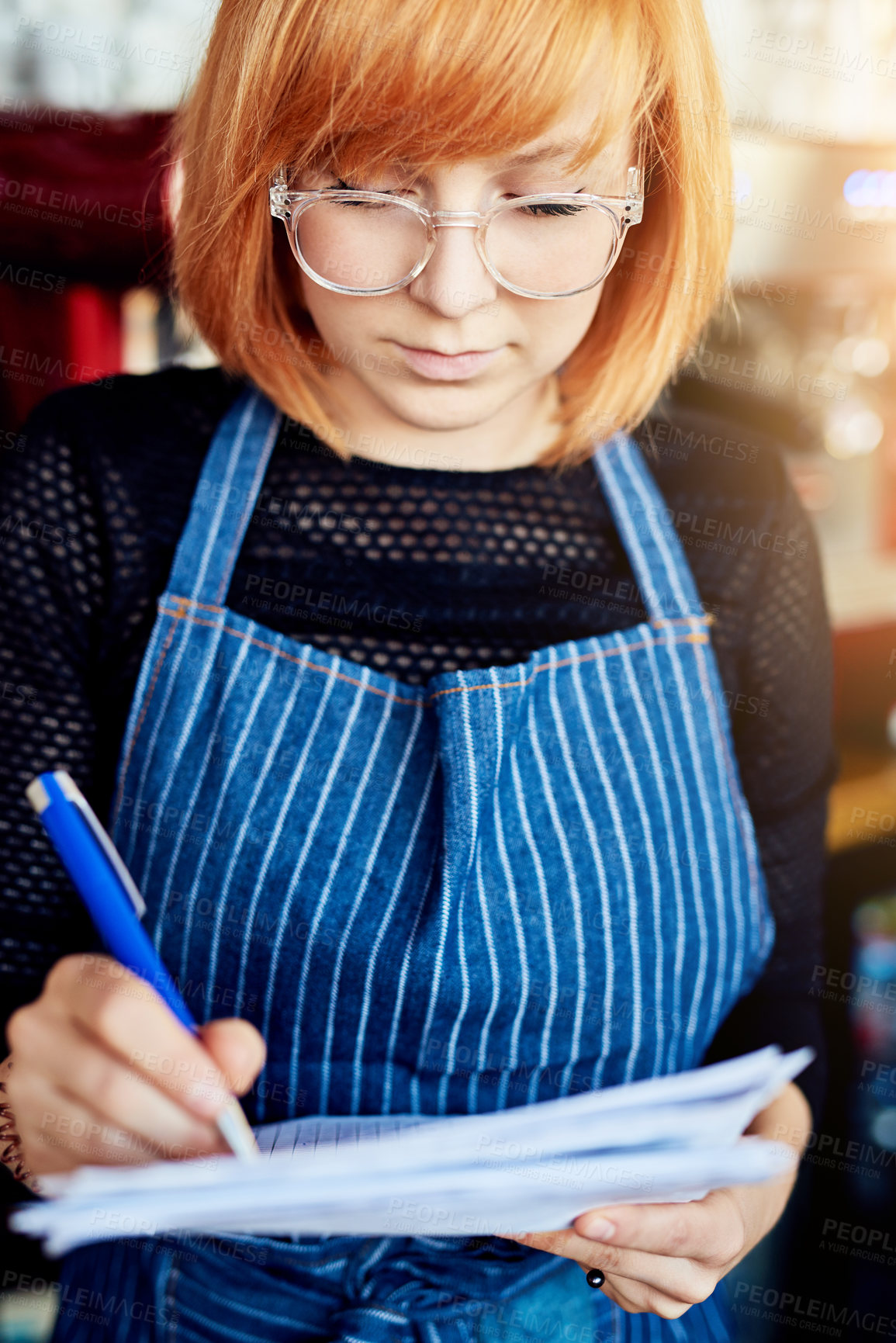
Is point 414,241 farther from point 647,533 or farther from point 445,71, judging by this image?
point 647,533

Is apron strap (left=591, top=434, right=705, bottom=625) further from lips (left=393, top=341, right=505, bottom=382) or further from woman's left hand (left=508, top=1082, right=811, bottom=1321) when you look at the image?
woman's left hand (left=508, top=1082, right=811, bottom=1321)

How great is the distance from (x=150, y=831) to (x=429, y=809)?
28 centimetres

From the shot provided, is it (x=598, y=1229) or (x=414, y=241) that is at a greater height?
(x=414, y=241)

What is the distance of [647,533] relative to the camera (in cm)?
103

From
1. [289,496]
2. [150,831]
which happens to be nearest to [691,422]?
[289,496]

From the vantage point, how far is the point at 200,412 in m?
1.03

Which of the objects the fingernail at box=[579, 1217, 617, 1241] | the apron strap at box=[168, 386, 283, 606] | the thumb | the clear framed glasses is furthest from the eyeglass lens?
the fingernail at box=[579, 1217, 617, 1241]

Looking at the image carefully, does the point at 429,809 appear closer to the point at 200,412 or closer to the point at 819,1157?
the point at 200,412

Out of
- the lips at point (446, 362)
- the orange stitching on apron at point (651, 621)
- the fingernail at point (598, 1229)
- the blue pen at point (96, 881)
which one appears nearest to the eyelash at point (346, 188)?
the lips at point (446, 362)

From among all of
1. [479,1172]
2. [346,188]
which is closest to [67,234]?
[346,188]

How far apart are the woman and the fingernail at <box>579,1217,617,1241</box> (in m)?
0.03

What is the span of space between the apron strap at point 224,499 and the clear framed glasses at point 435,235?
23 centimetres

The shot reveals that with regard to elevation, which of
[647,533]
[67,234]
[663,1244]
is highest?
[67,234]

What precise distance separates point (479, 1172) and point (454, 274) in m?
0.65
